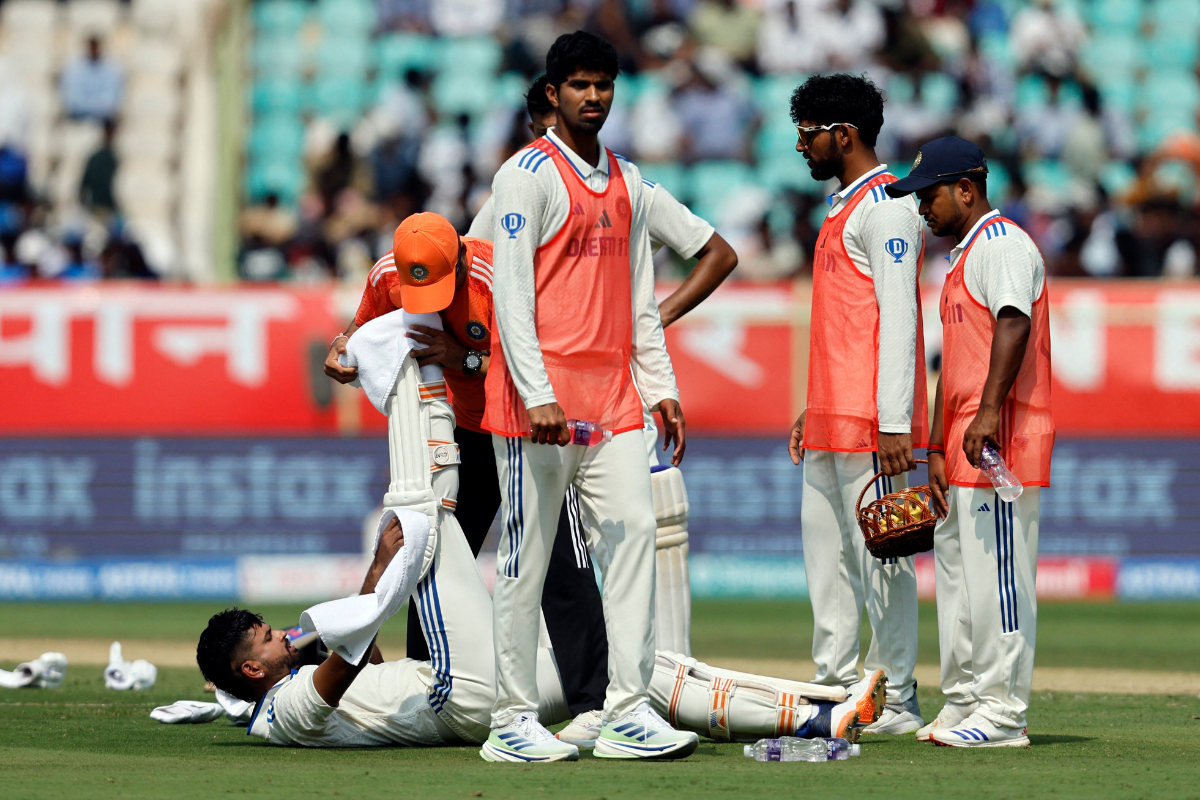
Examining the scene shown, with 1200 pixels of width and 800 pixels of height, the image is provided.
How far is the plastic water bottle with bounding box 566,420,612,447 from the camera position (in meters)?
5.08

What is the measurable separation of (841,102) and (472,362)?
66.8 inches

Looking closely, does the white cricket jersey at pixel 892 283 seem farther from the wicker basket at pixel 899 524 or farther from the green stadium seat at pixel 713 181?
the green stadium seat at pixel 713 181

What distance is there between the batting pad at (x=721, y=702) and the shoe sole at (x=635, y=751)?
1.40 feet

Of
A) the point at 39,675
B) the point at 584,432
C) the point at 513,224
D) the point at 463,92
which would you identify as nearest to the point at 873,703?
the point at 584,432

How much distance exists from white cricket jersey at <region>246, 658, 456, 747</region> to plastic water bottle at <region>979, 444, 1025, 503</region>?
1983mm

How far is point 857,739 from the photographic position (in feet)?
18.2

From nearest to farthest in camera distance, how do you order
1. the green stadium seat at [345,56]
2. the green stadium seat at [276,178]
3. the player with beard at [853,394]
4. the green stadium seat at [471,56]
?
1. the player with beard at [853,394]
2. the green stadium seat at [276,178]
3. the green stadium seat at [471,56]
4. the green stadium seat at [345,56]

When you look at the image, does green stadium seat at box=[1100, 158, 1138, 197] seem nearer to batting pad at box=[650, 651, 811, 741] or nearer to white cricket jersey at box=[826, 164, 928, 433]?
white cricket jersey at box=[826, 164, 928, 433]

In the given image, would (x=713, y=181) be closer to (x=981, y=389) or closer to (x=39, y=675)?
(x=39, y=675)

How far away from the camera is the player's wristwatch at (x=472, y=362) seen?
219 inches

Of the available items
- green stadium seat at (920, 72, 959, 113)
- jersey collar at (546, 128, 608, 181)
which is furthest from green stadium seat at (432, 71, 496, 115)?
jersey collar at (546, 128, 608, 181)

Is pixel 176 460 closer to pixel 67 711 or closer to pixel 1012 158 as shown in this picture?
pixel 67 711

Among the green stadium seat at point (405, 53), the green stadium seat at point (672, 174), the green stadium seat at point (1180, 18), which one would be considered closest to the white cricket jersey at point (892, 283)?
the green stadium seat at point (672, 174)

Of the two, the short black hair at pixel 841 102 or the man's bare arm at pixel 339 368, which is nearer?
the man's bare arm at pixel 339 368
